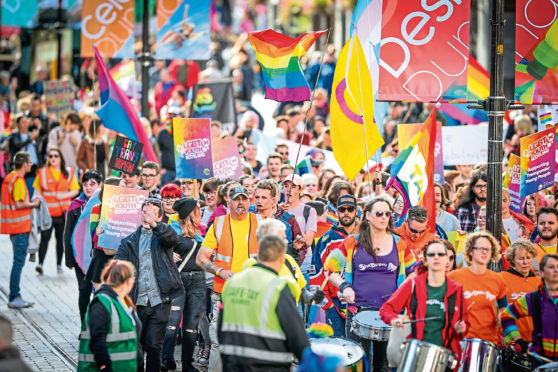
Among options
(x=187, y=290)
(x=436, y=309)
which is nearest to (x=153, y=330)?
(x=187, y=290)

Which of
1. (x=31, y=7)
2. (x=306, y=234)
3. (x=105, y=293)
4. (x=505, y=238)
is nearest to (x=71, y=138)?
(x=31, y=7)

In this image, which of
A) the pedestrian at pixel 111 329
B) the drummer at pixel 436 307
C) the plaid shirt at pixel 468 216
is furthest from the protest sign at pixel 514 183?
the pedestrian at pixel 111 329

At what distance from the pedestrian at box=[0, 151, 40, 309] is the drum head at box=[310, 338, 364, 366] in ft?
19.4

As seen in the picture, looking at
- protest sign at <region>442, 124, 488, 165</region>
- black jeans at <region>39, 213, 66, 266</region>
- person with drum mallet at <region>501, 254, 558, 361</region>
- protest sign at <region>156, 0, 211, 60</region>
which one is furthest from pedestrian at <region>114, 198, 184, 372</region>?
protest sign at <region>156, 0, 211, 60</region>

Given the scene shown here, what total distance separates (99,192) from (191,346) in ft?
7.29

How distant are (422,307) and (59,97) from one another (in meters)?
15.3

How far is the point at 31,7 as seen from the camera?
74.7ft

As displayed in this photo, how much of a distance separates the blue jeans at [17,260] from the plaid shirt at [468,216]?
5.43 meters

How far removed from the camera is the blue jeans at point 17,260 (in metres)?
12.9

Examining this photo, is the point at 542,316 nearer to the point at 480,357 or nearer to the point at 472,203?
the point at 480,357

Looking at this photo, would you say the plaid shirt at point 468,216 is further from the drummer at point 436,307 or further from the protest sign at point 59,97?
the protest sign at point 59,97

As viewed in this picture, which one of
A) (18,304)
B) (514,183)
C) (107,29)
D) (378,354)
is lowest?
(18,304)

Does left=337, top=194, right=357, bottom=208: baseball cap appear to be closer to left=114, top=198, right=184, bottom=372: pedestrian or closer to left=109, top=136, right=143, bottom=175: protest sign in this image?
left=114, top=198, right=184, bottom=372: pedestrian

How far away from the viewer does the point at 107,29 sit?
17109mm
